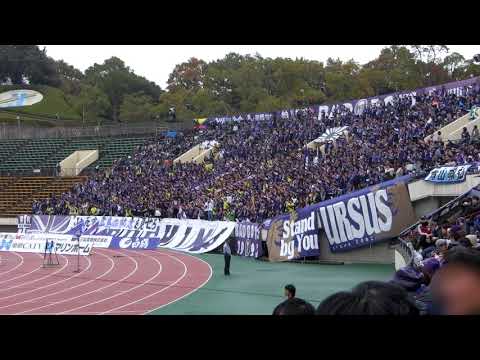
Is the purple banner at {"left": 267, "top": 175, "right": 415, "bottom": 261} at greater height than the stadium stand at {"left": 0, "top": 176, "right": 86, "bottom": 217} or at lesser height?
lesser

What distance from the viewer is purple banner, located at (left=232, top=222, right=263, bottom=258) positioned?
25312 mm

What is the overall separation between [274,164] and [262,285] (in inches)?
588

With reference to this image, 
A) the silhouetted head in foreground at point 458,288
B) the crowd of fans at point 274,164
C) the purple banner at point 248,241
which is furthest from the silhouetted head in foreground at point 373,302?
the purple banner at point 248,241

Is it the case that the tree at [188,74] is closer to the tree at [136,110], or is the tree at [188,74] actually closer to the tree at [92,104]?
the tree at [136,110]

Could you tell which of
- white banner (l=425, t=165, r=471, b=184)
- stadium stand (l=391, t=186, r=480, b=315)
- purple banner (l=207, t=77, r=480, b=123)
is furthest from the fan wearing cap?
purple banner (l=207, t=77, r=480, b=123)

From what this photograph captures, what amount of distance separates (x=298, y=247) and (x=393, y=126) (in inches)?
391

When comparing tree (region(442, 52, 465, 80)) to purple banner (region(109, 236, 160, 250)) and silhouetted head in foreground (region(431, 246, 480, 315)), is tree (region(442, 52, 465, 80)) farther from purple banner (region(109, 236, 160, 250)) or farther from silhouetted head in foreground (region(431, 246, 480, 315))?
silhouetted head in foreground (region(431, 246, 480, 315))

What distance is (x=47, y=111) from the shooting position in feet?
255

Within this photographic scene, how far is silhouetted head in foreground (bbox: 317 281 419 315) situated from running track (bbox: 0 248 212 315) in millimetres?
12726

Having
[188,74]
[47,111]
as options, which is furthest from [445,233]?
[47,111]

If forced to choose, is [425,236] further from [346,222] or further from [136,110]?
[136,110]
